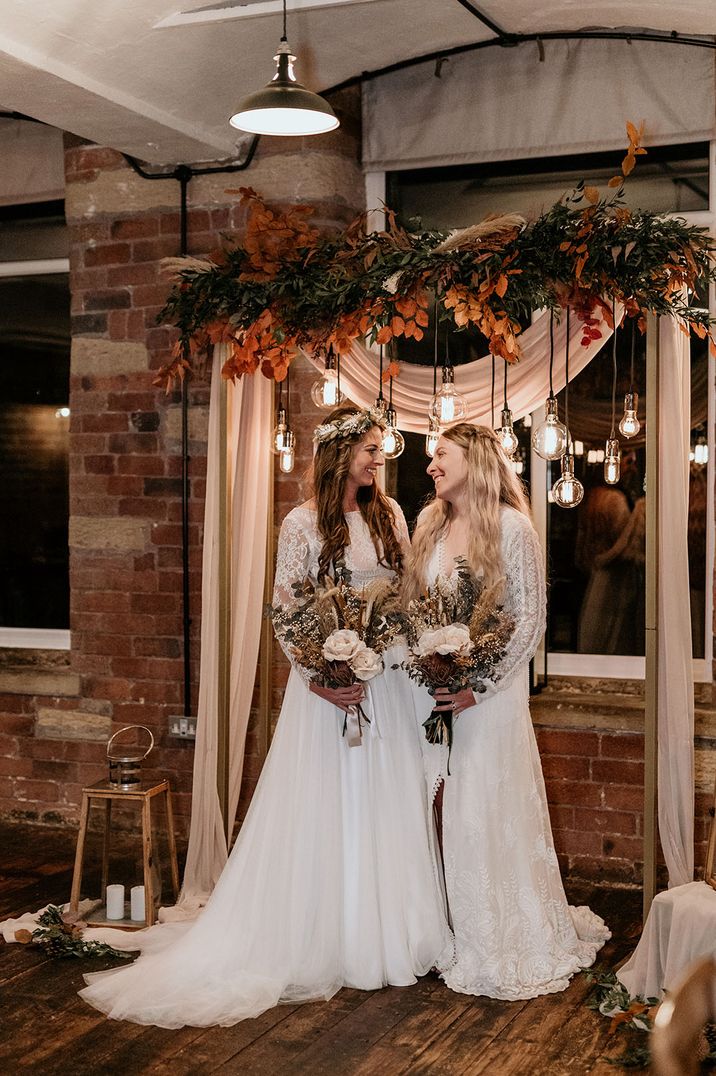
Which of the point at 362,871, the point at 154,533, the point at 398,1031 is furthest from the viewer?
the point at 154,533

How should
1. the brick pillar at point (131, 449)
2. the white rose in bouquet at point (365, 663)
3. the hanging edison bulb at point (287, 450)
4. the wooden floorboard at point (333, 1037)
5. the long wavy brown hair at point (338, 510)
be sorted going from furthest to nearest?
the brick pillar at point (131, 449), the hanging edison bulb at point (287, 450), the long wavy brown hair at point (338, 510), the white rose in bouquet at point (365, 663), the wooden floorboard at point (333, 1037)

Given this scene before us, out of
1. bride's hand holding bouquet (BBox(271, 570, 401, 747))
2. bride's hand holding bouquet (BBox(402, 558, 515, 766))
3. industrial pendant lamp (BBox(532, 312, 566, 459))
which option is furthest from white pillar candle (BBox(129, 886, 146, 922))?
industrial pendant lamp (BBox(532, 312, 566, 459))

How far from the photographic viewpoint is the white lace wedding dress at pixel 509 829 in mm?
4090

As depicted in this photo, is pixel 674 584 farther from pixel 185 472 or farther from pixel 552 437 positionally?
pixel 185 472

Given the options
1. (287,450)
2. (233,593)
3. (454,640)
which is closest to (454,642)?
(454,640)

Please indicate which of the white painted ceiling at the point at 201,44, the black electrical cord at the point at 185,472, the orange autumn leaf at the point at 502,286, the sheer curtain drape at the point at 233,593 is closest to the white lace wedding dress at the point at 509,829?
the orange autumn leaf at the point at 502,286

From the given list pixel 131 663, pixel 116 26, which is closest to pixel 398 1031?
pixel 131 663

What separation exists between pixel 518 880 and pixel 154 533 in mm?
2515

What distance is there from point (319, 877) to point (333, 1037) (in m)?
0.60

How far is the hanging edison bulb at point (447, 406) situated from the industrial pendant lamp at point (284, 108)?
3.33 feet

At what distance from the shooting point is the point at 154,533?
19.0 feet

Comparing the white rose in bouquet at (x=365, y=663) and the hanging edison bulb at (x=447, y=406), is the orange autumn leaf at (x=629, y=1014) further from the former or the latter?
the hanging edison bulb at (x=447, y=406)

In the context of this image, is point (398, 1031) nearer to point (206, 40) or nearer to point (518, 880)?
point (518, 880)

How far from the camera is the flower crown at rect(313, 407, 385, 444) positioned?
4383mm
